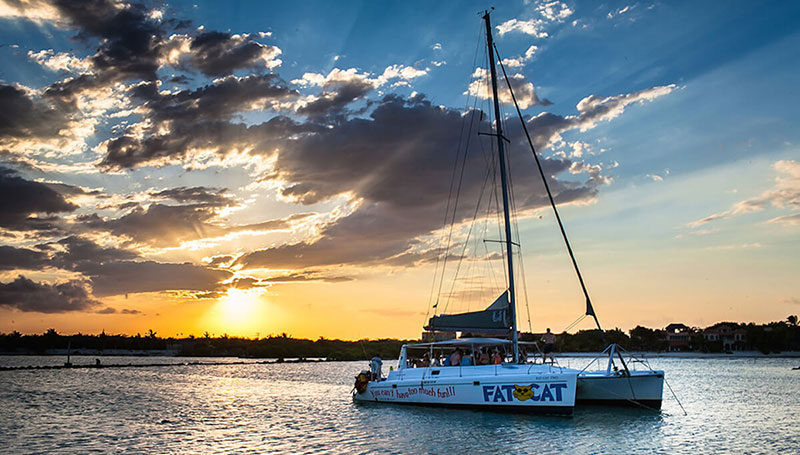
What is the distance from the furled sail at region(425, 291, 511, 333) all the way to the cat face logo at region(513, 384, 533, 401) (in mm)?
3647

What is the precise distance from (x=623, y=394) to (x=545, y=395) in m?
6.96

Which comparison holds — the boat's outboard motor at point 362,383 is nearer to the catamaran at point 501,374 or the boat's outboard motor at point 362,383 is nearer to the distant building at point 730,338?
the catamaran at point 501,374

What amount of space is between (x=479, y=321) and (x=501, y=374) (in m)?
3.35

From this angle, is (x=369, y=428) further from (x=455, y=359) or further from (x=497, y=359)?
(x=497, y=359)

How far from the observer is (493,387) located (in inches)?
1109

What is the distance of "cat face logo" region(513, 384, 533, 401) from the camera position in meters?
27.4

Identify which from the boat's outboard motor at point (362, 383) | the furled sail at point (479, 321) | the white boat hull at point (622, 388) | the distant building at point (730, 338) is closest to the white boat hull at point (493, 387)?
the furled sail at point (479, 321)

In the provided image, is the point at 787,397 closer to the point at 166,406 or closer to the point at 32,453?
the point at 166,406

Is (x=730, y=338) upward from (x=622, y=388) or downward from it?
upward

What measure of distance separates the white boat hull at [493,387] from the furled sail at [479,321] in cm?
206

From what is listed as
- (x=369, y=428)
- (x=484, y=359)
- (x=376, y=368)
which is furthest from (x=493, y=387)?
(x=376, y=368)

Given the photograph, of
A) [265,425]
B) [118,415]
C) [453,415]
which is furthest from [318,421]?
[118,415]

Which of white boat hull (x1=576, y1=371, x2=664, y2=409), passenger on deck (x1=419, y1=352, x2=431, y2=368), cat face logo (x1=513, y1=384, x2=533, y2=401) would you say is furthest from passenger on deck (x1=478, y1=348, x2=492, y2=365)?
white boat hull (x1=576, y1=371, x2=664, y2=409)

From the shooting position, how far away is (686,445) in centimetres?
2386
